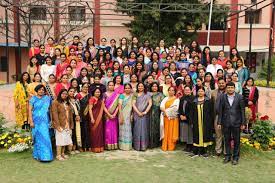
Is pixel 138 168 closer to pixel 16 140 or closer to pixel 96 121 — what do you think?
pixel 96 121

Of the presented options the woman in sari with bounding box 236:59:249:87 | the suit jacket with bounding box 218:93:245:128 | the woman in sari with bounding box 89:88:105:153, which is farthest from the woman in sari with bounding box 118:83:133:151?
the woman in sari with bounding box 236:59:249:87

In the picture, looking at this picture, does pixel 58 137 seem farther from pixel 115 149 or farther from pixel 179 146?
pixel 179 146

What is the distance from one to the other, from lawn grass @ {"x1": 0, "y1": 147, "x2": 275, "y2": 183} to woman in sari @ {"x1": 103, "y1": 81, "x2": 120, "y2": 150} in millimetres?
195

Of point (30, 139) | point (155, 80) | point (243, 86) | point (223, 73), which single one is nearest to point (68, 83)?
point (30, 139)

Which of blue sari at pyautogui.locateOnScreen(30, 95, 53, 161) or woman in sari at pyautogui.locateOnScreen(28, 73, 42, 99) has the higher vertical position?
woman in sari at pyautogui.locateOnScreen(28, 73, 42, 99)

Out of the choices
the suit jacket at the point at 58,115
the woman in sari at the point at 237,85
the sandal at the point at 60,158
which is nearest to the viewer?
the suit jacket at the point at 58,115

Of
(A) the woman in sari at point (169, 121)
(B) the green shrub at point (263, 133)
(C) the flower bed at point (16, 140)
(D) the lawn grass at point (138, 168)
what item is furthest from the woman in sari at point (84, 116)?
(B) the green shrub at point (263, 133)

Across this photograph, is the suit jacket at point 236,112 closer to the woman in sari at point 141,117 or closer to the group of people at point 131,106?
the group of people at point 131,106

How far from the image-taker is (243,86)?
7.91m

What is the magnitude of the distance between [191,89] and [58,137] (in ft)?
8.71

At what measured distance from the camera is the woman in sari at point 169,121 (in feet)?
23.1

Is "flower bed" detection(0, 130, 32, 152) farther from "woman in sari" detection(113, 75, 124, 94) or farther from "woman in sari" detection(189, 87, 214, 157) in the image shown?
"woman in sari" detection(189, 87, 214, 157)

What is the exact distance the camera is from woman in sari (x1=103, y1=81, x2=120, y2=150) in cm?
704

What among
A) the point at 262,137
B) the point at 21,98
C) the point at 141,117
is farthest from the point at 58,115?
the point at 262,137
